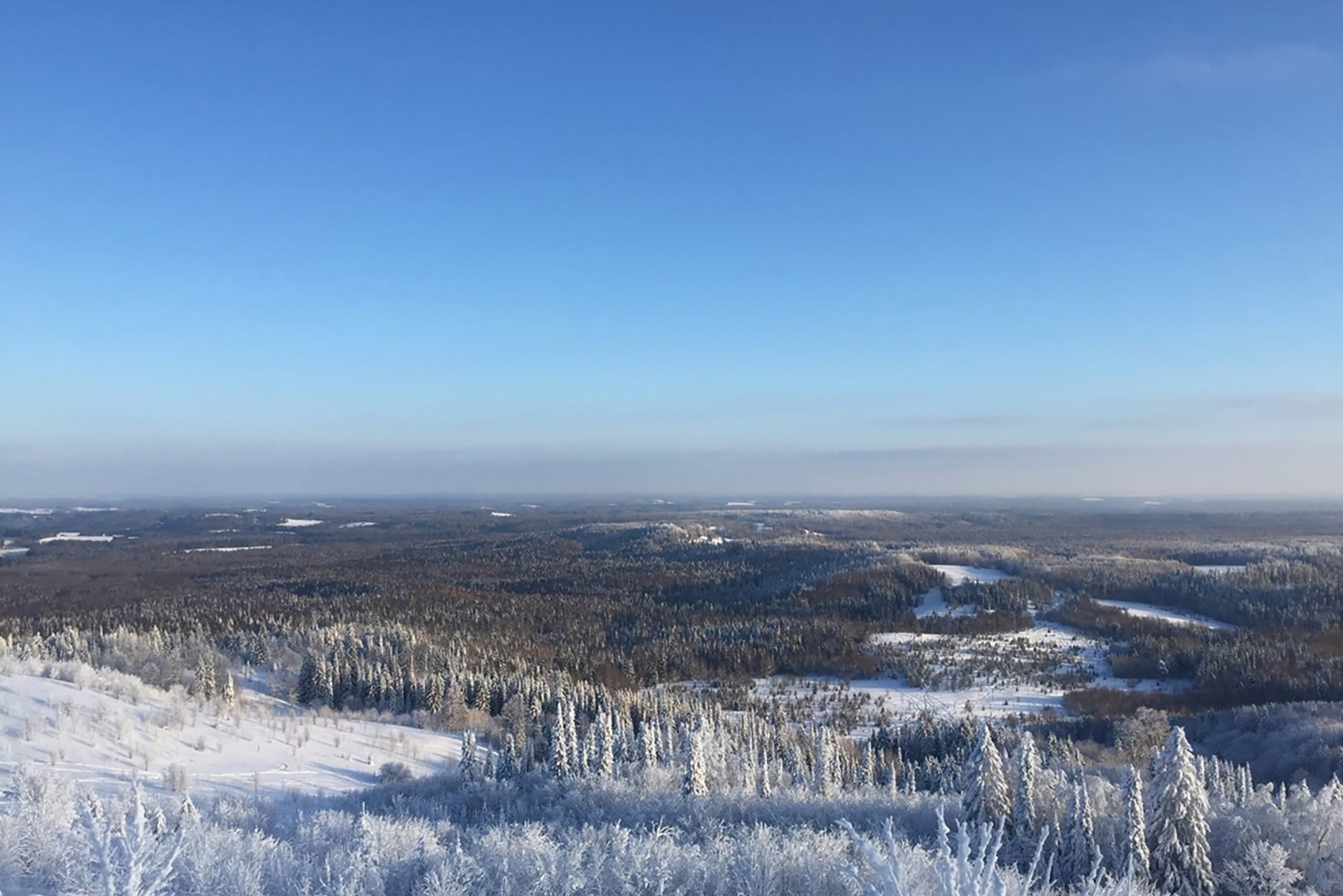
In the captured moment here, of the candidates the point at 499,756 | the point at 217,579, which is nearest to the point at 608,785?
the point at 499,756

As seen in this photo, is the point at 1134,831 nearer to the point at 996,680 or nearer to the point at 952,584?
the point at 996,680

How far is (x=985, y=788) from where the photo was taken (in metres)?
26.9

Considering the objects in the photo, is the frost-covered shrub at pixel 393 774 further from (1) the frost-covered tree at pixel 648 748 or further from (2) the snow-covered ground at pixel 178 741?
(1) the frost-covered tree at pixel 648 748

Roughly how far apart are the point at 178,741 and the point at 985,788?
40488 mm

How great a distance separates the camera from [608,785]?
35.7m

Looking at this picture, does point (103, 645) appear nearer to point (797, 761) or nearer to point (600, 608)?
point (797, 761)

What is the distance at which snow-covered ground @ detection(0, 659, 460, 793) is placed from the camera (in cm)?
3622

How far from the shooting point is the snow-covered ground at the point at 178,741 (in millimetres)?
36219

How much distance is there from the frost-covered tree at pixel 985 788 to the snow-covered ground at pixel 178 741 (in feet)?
95.4

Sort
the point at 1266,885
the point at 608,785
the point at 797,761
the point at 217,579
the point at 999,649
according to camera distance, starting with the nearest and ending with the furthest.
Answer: the point at 1266,885 → the point at 608,785 → the point at 797,761 → the point at 999,649 → the point at 217,579

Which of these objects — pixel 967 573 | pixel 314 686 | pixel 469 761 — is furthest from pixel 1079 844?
pixel 967 573

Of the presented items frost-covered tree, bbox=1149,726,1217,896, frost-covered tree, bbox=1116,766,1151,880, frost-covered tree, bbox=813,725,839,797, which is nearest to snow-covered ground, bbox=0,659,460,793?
frost-covered tree, bbox=813,725,839,797

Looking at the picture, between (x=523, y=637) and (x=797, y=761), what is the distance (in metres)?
60.5

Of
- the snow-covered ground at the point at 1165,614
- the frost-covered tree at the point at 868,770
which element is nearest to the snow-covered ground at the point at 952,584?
the snow-covered ground at the point at 1165,614
